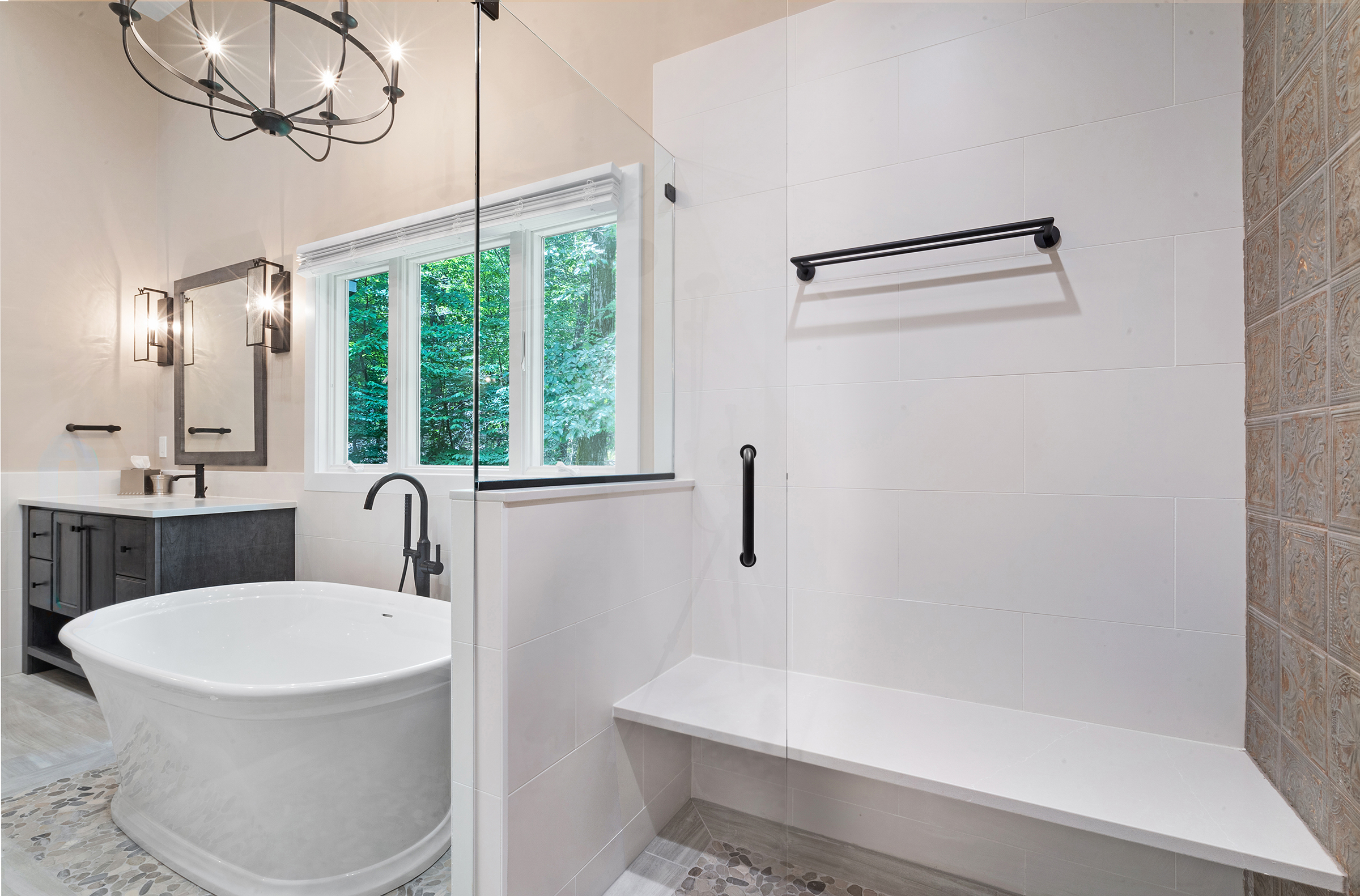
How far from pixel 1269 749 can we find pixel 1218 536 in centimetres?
39

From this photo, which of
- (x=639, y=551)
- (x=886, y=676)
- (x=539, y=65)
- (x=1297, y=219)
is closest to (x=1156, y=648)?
(x=886, y=676)

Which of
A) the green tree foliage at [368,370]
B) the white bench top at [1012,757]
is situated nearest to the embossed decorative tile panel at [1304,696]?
the white bench top at [1012,757]

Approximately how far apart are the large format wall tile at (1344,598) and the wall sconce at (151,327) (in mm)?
1590

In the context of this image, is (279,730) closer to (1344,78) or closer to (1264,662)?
(1264,662)

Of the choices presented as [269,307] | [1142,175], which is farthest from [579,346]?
[1142,175]

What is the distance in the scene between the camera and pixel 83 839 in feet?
2.29

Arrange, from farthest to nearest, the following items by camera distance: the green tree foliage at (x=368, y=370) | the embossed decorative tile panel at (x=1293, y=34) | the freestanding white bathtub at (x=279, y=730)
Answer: the green tree foliage at (x=368, y=370)
the embossed decorative tile panel at (x=1293, y=34)
the freestanding white bathtub at (x=279, y=730)

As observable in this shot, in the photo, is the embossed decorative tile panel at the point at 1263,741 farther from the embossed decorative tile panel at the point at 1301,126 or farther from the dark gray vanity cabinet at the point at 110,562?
the dark gray vanity cabinet at the point at 110,562

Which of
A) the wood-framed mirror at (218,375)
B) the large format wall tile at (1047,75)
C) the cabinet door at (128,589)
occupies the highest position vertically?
the large format wall tile at (1047,75)

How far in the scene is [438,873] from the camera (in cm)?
109

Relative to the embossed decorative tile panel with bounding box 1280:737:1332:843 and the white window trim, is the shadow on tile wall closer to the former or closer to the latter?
the embossed decorative tile panel with bounding box 1280:737:1332:843

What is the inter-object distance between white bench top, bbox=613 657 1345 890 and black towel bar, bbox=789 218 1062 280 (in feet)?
3.39

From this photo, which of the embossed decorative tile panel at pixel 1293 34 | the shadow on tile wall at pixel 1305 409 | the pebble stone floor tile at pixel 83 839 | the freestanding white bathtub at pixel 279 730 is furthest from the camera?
the embossed decorative tile panel at pixel 1293 34

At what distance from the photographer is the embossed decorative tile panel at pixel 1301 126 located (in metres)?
0.96
